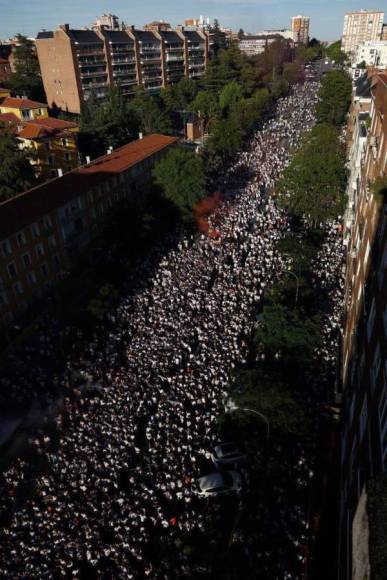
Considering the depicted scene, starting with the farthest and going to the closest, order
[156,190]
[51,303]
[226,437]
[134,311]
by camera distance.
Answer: [156,190] → [51,303] → [134,311] → [226,437]

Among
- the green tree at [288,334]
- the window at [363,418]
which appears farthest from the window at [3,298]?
the window at [363,418]

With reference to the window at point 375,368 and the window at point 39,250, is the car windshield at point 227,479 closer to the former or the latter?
the window at point 375,368

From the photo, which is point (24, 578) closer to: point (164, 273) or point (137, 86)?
point (164, 273)

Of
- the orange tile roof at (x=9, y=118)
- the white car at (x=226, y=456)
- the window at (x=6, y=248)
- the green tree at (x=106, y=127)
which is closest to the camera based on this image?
the white car at (x=226, y=456)

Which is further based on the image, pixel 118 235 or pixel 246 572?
pixel 118 235

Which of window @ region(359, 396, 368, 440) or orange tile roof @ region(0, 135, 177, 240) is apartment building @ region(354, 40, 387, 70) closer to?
orange tile roof @ region(0, 135, 177, 240)

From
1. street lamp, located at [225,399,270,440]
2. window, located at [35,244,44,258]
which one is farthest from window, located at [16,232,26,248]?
street lamp, located at [225,399,270,440]

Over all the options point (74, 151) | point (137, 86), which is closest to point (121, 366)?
point (74, 151)
